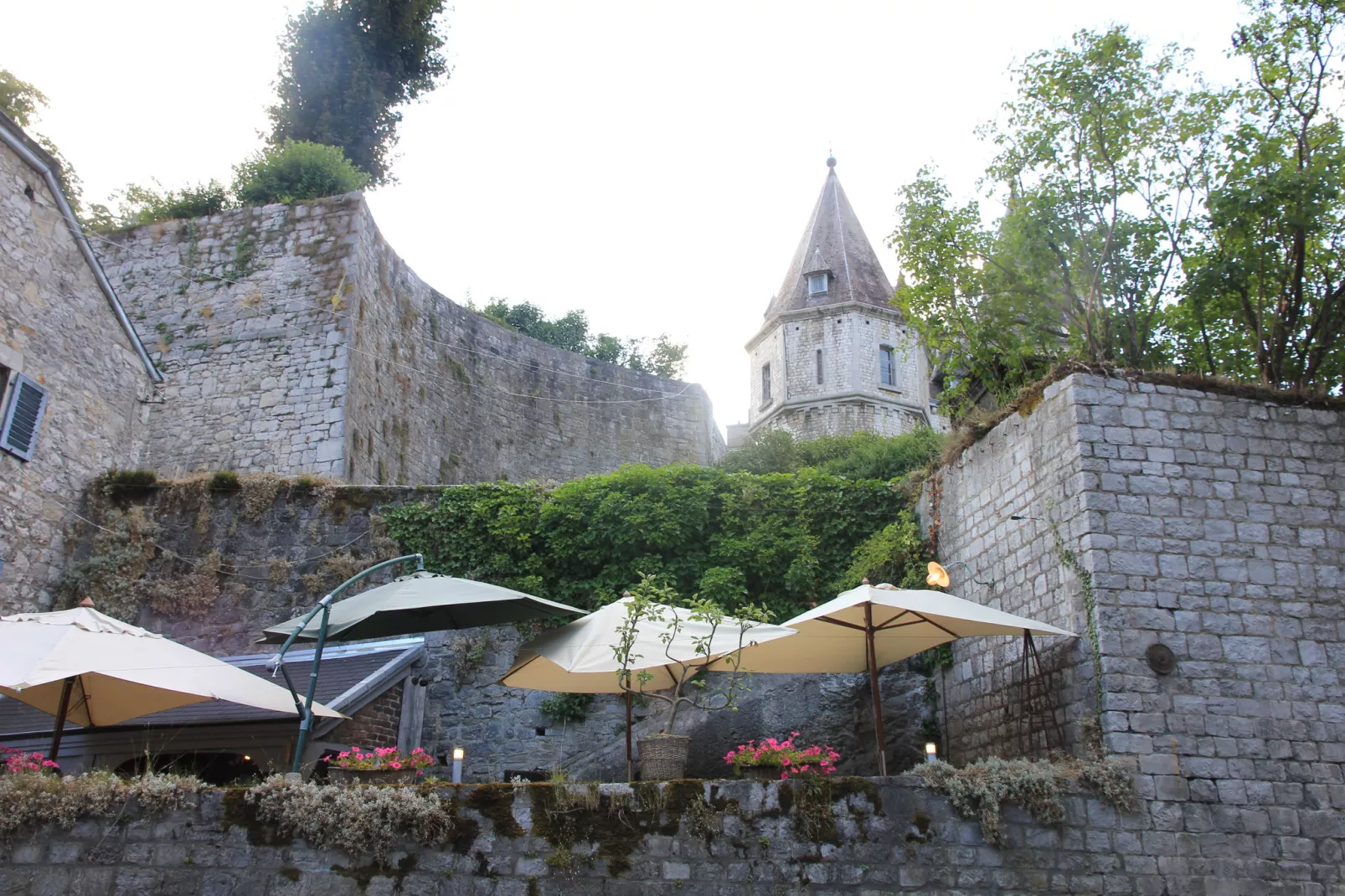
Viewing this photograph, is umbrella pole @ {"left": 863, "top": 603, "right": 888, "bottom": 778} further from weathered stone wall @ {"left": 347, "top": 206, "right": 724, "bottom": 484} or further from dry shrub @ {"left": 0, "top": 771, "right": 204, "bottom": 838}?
weathered stone wall @ {"left": 347, "top": 206, "right": 724, "bottom": 484}

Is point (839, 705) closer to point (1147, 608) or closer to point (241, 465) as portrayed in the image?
point (1147, 608)

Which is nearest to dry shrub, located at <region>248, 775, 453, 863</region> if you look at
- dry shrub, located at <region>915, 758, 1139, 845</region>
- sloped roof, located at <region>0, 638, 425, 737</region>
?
sloped roof, located at <region>0, 638, 425, 737</region>

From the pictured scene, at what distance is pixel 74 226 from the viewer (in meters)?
12.3

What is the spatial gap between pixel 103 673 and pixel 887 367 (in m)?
28.4

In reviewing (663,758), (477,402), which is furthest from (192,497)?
(477,402)

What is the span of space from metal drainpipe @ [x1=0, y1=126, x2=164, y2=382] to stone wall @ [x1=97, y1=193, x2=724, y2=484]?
6.39 feet

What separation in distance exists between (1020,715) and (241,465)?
10502 millimetres

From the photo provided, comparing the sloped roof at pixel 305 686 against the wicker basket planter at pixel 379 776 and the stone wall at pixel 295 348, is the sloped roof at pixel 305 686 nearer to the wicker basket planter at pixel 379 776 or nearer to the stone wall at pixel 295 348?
the wicker basket planter at pixel 379 776

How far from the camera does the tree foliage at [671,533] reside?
11.5 meters

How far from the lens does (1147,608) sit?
807 centimetres

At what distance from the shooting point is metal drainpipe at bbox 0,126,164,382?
11.6 meters

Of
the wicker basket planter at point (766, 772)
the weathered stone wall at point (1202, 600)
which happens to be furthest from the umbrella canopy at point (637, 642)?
the weathered stone wall at point (1202, 600)

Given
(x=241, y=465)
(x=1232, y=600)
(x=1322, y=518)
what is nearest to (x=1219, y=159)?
(x=1322, y=518)

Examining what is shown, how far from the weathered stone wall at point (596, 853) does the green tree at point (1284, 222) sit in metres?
5.53
